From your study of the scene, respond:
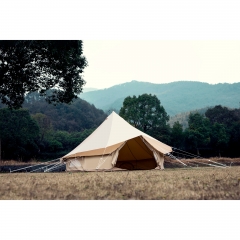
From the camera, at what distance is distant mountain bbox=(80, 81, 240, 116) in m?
51.3

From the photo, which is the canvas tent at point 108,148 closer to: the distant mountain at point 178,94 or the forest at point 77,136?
the forest at point 77,136

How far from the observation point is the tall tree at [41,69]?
1011 centimetres

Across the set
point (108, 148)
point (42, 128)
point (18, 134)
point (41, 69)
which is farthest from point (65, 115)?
point (108, 148)

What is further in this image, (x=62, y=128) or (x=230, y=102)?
(x=230, y=102)

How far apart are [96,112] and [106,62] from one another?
29.1 m

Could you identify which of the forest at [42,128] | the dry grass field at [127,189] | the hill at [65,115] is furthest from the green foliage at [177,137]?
the dry grass field at [127,189]

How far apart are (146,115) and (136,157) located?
19.0 meters

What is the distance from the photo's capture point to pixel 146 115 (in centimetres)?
3109

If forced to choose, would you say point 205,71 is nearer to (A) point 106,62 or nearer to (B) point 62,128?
A: (A) point 106,62

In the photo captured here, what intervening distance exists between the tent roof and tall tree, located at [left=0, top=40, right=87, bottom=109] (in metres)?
2.20

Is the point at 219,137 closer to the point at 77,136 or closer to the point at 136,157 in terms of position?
the point at 77,136

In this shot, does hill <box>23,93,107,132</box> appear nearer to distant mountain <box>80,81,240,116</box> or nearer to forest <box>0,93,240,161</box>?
forest <box>0,93,240,161</box>
